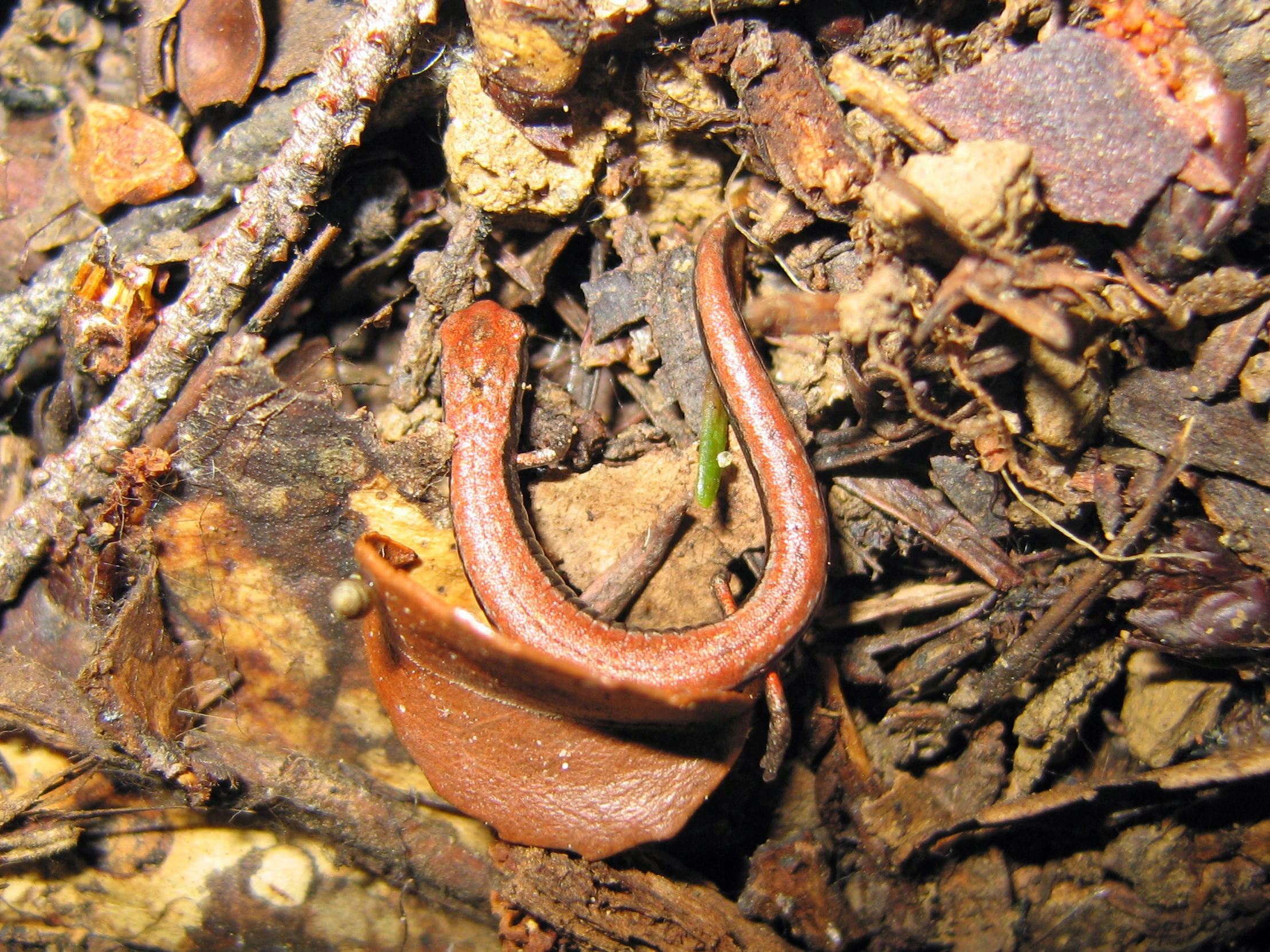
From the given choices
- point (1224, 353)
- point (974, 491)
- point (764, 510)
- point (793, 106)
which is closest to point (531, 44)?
point (793, 106)

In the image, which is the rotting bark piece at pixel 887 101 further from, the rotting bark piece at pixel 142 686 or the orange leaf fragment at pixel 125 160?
the rotting bark piece at pixel 142 686

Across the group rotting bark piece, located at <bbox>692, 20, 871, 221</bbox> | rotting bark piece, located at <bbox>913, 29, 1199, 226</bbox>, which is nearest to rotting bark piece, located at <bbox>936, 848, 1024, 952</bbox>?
rotting bark piece, located at <bbox>913, 29, 1199, 226</bbox>

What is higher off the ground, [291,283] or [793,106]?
[291,283]

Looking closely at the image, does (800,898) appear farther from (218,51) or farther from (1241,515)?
(218,51)

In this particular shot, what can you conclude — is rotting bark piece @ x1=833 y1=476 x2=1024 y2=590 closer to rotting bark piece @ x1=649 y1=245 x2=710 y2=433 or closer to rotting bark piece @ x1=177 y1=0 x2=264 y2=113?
rotting bark piece @ x1=649 y1=245 x2=710 y2=433

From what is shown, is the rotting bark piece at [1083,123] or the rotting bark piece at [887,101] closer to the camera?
the rotting bark piece at [1083,123]

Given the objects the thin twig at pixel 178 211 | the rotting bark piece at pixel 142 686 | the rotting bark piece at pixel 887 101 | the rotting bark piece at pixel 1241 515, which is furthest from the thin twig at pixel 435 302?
the rotting bark piece at pixel 1241 515
